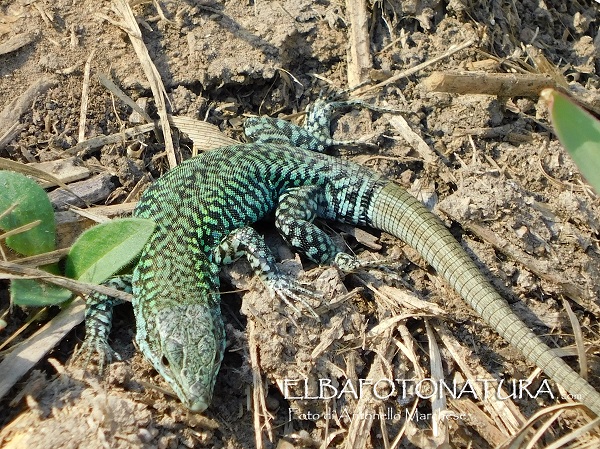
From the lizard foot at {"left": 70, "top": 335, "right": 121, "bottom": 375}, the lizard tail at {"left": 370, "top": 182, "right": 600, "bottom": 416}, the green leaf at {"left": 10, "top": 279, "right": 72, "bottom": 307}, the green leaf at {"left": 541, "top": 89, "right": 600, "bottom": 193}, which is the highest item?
the green leaf at {"left": 541, "top": 89, "right": 600, "bottom": 193}

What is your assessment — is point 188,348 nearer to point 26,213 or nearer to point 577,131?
point 26,213

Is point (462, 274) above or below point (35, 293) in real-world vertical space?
below

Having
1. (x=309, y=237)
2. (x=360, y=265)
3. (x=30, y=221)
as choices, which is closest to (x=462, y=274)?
(x=360, y=265)

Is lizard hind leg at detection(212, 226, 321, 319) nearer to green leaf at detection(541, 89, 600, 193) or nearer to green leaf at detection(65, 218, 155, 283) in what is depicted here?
green leaf at detection(65, 218, 155, 283)

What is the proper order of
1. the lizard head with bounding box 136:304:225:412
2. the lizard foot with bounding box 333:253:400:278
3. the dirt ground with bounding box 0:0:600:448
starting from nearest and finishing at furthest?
the lizard head with bounding box 136:304:225:412, the dirt ground with bounding box 0:0:600:448, the lizard foot with bounding box 333:253:400:278

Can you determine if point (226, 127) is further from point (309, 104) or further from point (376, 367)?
point (376, 367)

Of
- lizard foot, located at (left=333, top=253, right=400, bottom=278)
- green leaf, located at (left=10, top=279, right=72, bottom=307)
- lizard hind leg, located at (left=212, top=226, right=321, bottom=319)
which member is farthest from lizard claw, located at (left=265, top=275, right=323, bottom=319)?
green leaf, located at (left=10, top=279, right=72, bottom=307)
